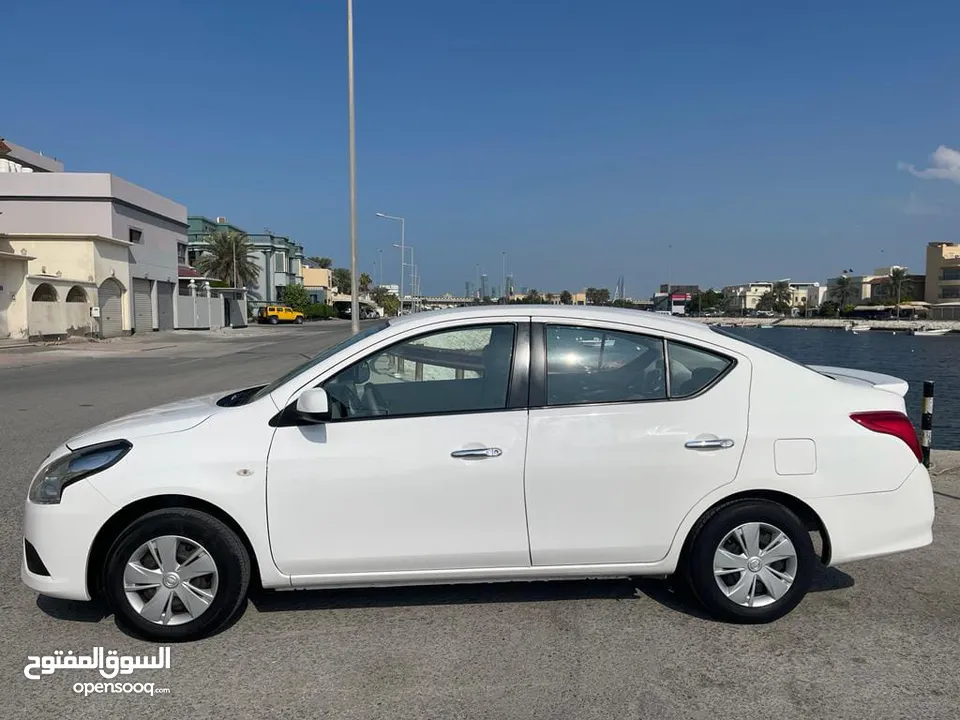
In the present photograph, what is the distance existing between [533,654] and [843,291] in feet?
503

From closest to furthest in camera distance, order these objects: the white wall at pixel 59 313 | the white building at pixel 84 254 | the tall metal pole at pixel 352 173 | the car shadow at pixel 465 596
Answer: the car shadow at pixel 465 596, the tall metal pole at pixel 352 173, the white wall at pixel 59 313, the white building at pixel 84 254

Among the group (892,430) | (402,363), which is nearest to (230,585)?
(402,363)

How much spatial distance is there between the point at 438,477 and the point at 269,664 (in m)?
1.18

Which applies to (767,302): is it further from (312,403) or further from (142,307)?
(312,403)

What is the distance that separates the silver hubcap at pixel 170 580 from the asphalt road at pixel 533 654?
0.63 ft

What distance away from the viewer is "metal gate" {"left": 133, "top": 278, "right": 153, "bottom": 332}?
3941 cm

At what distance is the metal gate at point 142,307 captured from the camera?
39406 millimetres

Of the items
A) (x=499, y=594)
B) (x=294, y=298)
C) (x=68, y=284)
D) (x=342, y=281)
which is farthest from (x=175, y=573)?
(x=342, y=281)

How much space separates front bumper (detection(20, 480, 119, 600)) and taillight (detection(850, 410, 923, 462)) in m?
3.89

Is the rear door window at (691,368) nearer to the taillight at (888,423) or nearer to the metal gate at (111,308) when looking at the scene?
the taillight at (888,423)

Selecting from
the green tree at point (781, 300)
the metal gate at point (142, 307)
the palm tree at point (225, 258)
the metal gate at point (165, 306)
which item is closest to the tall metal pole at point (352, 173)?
the metal gate at point (142, 307)

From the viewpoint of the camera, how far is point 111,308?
36.7 metres

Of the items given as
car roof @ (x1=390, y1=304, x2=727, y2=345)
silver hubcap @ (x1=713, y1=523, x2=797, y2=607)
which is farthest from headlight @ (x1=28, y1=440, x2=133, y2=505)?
silver hubcap @ (x1=713, y1=523, x2=797, y2=607)

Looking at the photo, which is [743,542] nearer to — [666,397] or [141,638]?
[666,397]
